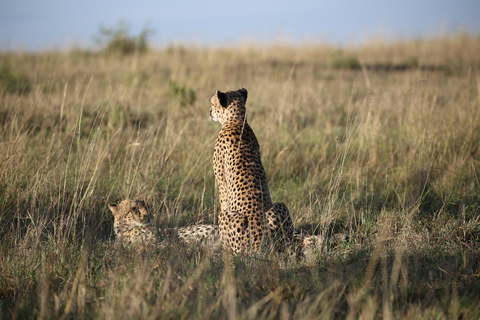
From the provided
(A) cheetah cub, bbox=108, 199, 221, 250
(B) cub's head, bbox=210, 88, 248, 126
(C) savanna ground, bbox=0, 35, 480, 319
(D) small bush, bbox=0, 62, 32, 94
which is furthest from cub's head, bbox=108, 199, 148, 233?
(D) small bush, bbox=0, 62, 32, 94

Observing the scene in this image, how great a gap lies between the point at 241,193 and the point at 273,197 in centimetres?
121

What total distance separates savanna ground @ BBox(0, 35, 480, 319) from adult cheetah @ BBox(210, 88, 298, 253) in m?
0.21

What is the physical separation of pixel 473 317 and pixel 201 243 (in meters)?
1.81

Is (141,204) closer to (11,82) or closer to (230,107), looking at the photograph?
(230,107)

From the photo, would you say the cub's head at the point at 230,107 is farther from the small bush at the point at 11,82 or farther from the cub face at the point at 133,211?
the small bush at the point at 11,82

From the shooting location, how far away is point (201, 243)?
10.9 ft

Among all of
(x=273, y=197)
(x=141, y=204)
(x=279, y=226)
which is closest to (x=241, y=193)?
(x=279, y=226)

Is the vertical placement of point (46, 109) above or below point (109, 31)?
below

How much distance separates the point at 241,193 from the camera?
3273 millimetres

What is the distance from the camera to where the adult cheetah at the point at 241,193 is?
10.2 feet

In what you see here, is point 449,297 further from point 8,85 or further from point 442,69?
point 442,69

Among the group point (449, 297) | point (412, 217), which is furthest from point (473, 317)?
point (412, 217)

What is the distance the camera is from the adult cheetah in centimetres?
311

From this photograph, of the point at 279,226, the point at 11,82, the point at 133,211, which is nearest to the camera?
the point at 279,226
